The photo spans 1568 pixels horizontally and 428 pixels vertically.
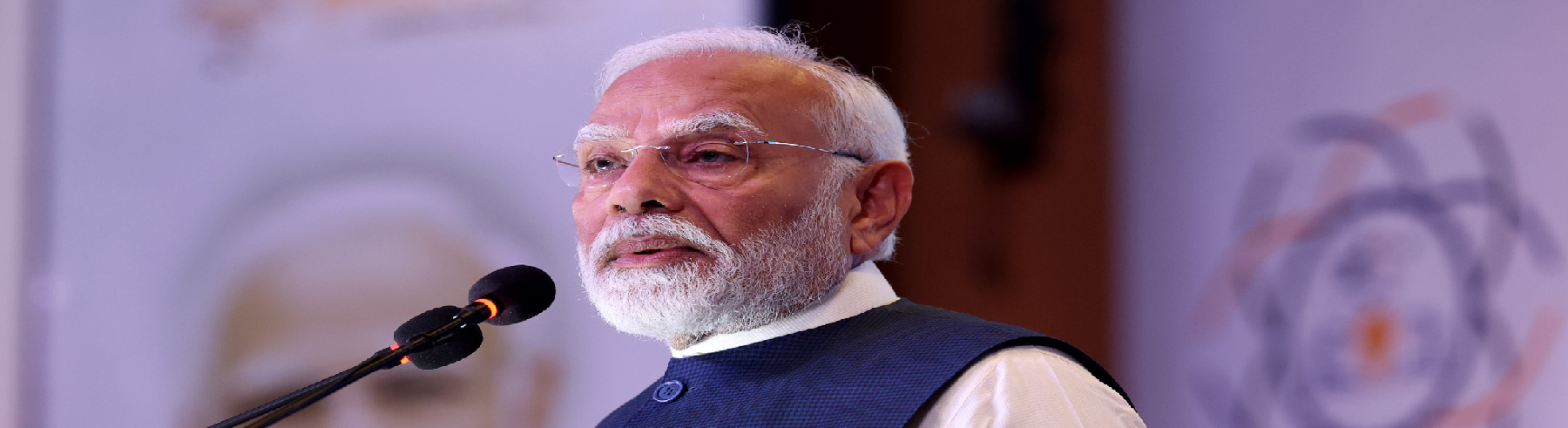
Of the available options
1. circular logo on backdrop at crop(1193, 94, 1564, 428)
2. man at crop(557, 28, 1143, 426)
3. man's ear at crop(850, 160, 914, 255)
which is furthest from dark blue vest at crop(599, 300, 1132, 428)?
circular logo on backdrop at crop(1193, 94, 1564, 428)

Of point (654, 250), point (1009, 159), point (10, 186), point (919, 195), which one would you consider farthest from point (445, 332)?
point (10, 186)

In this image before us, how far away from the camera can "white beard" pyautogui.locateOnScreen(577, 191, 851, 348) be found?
5.70ft

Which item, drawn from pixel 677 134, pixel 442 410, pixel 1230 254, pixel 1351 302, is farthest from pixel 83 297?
pixel 1351 302

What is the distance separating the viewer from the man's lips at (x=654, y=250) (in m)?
1.74

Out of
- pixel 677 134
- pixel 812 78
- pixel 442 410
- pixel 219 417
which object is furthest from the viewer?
pixel 219 417

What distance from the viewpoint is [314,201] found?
343 cm

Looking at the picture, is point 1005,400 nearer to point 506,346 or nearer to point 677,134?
point 677,134

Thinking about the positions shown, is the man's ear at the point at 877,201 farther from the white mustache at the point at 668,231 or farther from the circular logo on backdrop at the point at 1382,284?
the circular logo on backdrop at the point at 1382,284

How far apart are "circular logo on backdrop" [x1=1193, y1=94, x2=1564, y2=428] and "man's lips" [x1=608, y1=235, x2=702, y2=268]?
1709 mm

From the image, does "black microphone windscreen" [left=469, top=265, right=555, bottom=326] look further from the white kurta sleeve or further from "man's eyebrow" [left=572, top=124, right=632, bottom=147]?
the white kurta sleeve

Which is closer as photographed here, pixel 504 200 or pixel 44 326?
pixel 504 200

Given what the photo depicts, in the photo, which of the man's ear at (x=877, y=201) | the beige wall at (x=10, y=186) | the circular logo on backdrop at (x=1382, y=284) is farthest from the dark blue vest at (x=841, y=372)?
the beige wall at (x=10, y=186)

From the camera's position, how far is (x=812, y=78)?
1.92 meters

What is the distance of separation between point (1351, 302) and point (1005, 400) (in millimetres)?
1646
